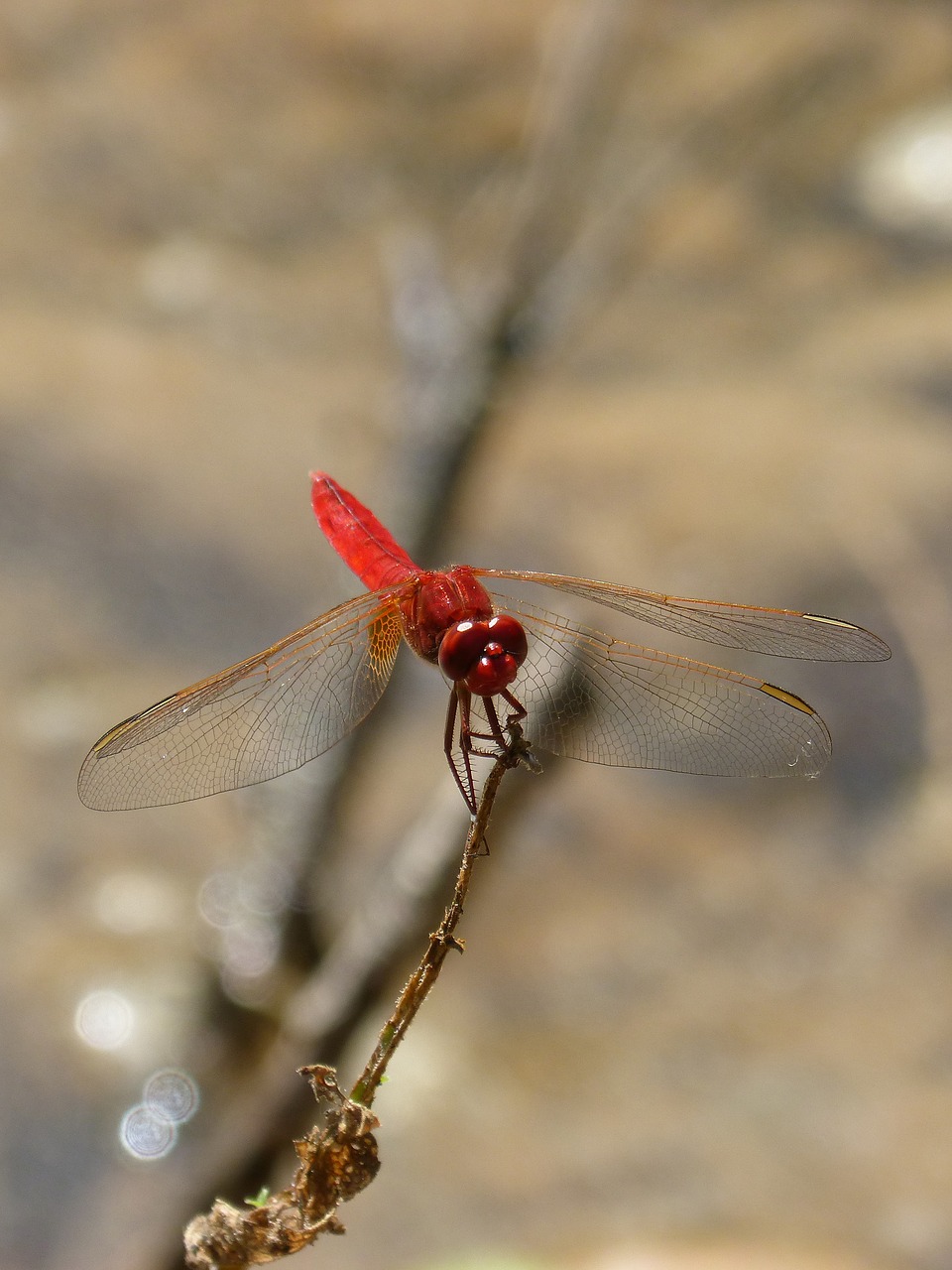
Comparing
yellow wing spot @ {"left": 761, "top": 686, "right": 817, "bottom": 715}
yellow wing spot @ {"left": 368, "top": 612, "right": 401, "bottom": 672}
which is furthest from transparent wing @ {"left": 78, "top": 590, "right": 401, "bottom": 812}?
yellow wing spot @ {"left": 761, "top": 686, "right": 817, "bottom": 715}

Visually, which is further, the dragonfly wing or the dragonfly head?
the dragonfly wing

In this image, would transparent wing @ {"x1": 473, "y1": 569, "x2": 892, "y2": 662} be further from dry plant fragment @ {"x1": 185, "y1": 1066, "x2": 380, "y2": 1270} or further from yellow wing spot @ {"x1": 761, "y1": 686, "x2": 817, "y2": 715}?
dry plant fragment @ {"x1": 185, "y1": 1066, "x2": 380, "y2": 1270}

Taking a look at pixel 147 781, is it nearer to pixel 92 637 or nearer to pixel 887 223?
pixel 92 637

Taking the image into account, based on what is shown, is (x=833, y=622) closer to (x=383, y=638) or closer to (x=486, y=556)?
(x=383, y=638)

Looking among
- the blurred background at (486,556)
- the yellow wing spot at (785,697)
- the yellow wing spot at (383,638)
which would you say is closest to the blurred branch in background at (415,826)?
the blurred background at (486,556)

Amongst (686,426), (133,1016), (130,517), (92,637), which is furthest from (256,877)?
(686,426)
